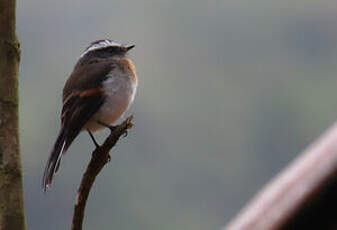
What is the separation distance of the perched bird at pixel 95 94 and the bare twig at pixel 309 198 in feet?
9.86

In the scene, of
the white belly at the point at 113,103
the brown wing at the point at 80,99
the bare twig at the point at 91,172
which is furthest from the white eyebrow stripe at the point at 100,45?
the bare twig at the point at 91,172

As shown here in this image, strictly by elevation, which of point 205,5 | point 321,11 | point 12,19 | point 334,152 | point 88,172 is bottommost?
point 205,5

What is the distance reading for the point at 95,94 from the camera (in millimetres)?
5426

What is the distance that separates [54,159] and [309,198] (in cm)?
270

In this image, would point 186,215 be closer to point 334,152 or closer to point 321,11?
point 321,11

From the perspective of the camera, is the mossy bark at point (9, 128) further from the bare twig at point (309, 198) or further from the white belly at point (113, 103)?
the white belly at point (113, 103)

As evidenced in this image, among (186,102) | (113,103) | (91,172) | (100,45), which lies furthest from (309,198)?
(186,102)

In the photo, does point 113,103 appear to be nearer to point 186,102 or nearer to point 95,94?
point 95,94

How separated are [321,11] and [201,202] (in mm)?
32315

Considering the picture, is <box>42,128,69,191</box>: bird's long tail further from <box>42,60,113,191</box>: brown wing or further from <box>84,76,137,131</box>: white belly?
<box>84,76,137,131</box>: white belly

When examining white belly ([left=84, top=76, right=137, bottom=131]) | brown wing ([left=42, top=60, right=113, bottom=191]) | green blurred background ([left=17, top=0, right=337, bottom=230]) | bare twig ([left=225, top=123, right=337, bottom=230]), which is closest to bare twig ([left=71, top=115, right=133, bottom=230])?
brown wing ([left=42, top=60, right=113, bottom=191])

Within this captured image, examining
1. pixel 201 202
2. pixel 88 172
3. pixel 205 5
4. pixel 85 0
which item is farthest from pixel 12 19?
pixel 205 5

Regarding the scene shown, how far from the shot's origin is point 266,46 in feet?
293

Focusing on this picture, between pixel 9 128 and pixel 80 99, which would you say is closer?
pixel 9 128
